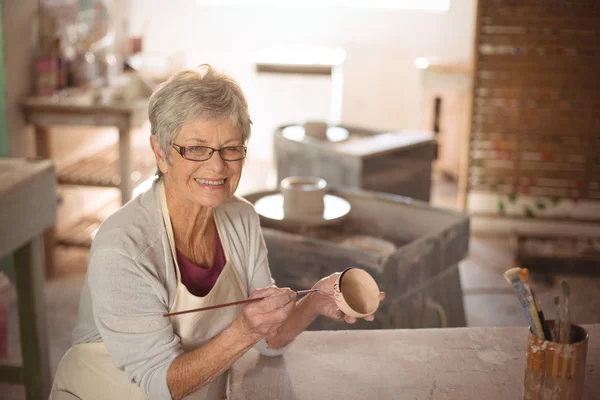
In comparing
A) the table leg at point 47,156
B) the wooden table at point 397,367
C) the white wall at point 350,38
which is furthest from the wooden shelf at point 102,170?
the wooden table at point 397,367

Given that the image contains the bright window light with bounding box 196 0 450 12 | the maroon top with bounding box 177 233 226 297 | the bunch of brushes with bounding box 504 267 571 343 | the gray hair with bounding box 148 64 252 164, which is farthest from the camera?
the bright window light with bounding box 196 0 450 12

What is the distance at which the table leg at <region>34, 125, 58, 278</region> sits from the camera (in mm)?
3791

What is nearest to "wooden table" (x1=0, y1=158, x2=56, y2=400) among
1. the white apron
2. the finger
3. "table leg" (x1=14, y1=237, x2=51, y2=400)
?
"table leg" (x1=14, y1=237, x2=51, y2=400)

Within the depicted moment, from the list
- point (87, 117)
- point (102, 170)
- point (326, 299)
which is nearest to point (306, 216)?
point (326, 299)

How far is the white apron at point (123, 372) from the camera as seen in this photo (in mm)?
1574

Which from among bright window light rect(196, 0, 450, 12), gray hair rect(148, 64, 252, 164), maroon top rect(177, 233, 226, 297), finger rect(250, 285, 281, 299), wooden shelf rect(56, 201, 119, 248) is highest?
bright window light rect(196, 0, 450, 12)

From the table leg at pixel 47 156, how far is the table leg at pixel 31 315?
1324 mm

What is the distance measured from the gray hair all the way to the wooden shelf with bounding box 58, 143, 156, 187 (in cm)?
238

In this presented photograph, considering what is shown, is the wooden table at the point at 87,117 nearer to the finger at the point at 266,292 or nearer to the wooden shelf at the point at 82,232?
the wooden shelf at the point at 82,232

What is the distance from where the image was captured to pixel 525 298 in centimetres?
123

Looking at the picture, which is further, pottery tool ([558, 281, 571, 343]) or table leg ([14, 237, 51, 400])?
table leg ([14, 237, 51, 400])

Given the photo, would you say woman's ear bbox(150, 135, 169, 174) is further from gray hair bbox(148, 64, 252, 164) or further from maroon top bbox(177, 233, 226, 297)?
maroon top bbox(177, 233, 226, 297)

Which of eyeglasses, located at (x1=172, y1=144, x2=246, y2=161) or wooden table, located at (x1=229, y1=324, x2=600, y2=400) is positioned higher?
eyeglasses, located at (x1=172, y1=144, x2=246, y2=161)

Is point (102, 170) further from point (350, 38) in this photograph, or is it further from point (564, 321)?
point (564, 321)
